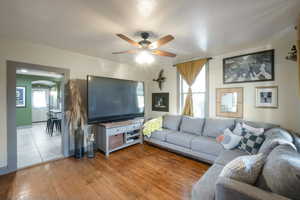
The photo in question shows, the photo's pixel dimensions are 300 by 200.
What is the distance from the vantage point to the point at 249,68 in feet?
9.44

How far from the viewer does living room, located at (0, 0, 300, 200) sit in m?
1.50

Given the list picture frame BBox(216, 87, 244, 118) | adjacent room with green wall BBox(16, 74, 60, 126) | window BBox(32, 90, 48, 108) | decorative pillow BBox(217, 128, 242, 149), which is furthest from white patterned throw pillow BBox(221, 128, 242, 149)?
window BBox(32, 90, 48, 108)

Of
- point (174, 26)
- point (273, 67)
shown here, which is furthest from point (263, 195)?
point (273, 67)

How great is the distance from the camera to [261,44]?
2648mm

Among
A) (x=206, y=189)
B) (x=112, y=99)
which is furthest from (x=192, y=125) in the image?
(x=112, y=99)

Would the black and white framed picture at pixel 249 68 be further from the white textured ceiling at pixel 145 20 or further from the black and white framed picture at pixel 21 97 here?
the black and white framed picture at pixel 21 97

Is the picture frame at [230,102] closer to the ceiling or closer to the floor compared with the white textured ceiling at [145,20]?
closer to the floor

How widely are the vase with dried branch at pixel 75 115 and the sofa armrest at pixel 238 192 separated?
2.88 metres

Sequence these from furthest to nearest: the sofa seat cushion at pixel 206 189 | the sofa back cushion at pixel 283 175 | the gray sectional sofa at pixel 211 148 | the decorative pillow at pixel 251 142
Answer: the decorative pillow at pixel 251 142
the sofa seat cushion at pixel 206 189
the gray sectional sofa at pixel 211 148
the sofa back cushion at pixel 283 175

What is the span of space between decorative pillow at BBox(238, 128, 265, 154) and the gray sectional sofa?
0.09m

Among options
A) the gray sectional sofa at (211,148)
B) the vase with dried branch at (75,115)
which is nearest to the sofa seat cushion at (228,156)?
the gray sectional sofa at (211,148)

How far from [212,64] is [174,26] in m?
1.92

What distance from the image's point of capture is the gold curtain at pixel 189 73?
3.56m

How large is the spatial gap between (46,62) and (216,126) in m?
3.92
